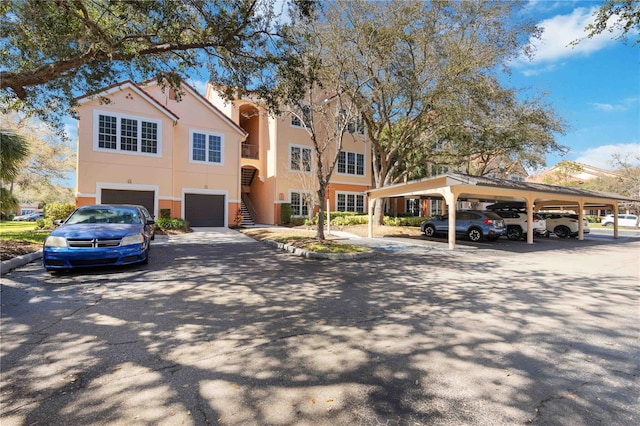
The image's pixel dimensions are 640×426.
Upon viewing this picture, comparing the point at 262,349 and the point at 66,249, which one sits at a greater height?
the point at 66,249

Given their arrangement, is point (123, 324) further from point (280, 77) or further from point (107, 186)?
point (107, 186)

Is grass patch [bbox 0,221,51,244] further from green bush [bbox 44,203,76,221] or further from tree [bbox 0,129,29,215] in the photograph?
tree [bbox 0,129,29,215]

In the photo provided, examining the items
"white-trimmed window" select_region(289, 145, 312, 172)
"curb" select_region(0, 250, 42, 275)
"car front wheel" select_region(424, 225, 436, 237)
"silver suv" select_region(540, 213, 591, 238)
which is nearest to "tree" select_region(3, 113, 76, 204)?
"white-trimmed window" select_region(289, 145, 312, 172)

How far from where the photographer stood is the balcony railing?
2502 cm

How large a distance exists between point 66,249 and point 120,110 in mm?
13764

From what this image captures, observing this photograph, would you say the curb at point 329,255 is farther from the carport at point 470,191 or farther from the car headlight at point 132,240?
the car headlight at point 132,240

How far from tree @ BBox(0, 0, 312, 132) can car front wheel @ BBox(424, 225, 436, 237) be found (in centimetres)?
1209

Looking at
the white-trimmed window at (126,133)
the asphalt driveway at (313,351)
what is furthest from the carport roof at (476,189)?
the white-trimmed window at (126,133)

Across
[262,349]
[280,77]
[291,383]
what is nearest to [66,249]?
[262,349]

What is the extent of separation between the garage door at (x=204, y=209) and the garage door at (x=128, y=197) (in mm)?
2059

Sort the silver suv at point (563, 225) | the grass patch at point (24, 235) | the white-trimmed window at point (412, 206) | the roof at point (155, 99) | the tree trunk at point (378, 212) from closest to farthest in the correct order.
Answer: the grass patch at point (24, 235), the roof at point (155, 99), the silver suv at point (563, 225), the tree trunk at point (378, 212), the white-trimmed window at point (412, 206)

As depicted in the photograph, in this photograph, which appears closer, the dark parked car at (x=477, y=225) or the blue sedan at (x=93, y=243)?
the blue sedan at (x=93, y=243)

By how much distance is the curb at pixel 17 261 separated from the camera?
23.7ft

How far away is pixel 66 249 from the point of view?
267 inches
